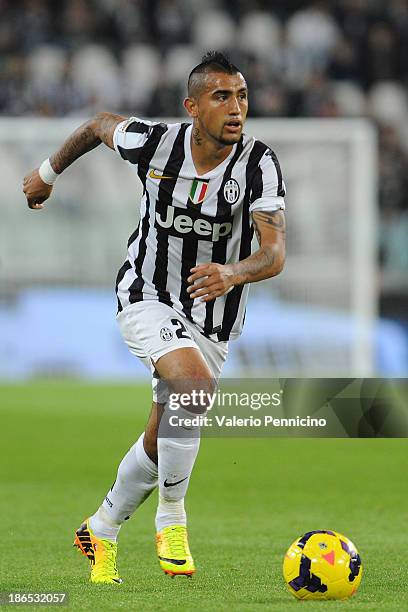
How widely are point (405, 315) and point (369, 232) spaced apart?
4.28 ft

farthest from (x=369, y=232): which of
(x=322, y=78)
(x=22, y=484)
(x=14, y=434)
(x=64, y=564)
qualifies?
(x=64, y=564)

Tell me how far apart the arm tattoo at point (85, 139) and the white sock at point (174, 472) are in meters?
1.44

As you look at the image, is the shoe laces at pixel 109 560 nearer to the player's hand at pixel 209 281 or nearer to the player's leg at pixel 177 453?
the player's leg at pixel 177 453

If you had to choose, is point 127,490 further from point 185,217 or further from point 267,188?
point 267,188

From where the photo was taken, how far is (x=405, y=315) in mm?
16516

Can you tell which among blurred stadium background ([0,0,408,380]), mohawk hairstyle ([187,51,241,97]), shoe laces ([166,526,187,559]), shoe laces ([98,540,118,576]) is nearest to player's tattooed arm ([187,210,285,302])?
mohawk hairstyle ([187,51,241,97])

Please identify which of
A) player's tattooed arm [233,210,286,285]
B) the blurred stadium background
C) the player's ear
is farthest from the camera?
the blurred stadium background

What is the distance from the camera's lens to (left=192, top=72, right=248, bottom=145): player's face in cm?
553

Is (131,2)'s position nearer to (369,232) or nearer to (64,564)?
(369,232)

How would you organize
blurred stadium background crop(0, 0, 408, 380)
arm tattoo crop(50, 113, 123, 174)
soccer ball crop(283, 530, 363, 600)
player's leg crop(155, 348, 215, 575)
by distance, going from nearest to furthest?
soccer ball crop(283, 530, 363, 600)
player's leg crop(155, 348, 215, 575)
arm tattoo crop(50, 113, 123, 174)
blurred stadium background crop(0, 0, 408, 380)

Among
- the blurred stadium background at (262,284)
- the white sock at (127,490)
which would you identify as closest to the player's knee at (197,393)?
the white sock at (127,490)

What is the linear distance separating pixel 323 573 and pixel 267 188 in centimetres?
165

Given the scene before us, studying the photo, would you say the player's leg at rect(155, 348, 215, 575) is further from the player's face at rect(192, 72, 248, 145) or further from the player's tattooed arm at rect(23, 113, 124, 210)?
the player's tattooed arm at rect(23, 113, 124, 210)

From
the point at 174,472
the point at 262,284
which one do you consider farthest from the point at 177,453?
the point at 262,284
